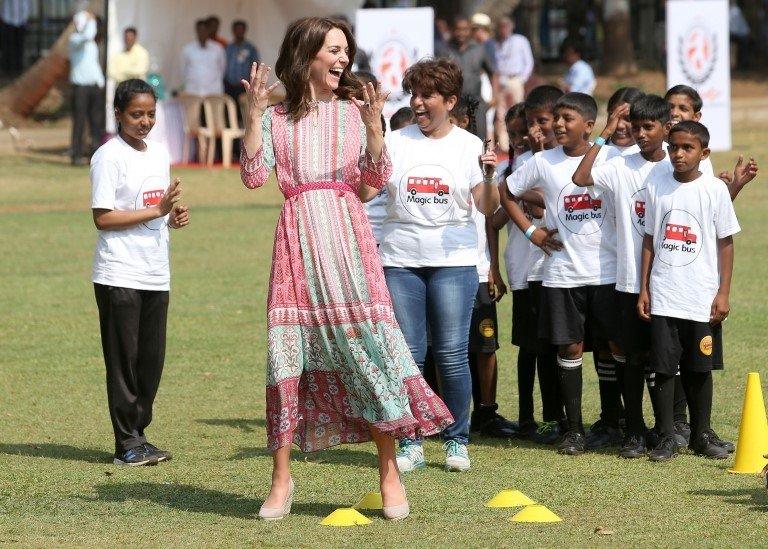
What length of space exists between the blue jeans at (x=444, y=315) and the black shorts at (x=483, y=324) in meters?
0.72

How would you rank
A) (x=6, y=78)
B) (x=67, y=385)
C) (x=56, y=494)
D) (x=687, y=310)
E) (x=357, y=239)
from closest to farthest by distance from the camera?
(x=357, y=239)
(x=56, y=494)
(x=687, y=310)
(x=67, y=385)
(x=6, y=78)

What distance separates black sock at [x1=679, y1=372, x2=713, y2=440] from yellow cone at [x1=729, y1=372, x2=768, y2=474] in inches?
10.4

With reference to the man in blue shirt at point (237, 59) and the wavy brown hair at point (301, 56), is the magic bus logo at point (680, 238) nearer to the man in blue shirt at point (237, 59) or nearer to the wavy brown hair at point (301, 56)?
the wavy brown hair at point (301, 56)

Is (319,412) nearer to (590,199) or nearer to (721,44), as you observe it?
(590,199)

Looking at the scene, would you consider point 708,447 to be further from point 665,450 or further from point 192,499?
point 192,499

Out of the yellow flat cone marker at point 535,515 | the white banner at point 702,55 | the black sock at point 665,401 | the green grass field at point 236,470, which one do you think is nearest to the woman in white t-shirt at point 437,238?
the green grass field at point 236,470

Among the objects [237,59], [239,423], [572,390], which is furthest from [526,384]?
[237,59]

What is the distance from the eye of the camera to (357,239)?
6047mm

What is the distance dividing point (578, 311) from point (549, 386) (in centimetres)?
72

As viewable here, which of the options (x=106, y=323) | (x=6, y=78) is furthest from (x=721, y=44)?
(x=6, y=78)

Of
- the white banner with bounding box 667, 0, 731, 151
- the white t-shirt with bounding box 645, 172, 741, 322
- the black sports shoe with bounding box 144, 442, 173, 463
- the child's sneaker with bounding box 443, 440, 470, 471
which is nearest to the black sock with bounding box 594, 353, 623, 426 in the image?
the white t-shirt with bounding box 645, 172, 741, 322

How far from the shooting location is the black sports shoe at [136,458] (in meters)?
7.34

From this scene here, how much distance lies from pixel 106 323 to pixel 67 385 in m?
2.32

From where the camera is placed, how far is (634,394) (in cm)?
748
